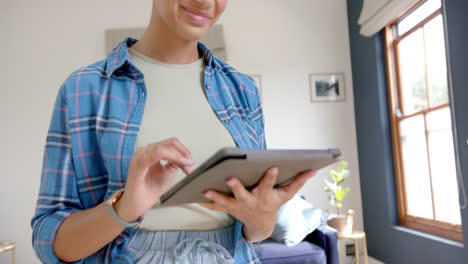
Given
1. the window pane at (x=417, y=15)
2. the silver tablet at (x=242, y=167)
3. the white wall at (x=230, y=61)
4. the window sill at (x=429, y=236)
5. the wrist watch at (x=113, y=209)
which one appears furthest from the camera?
the white wall at (x=230, y=61)

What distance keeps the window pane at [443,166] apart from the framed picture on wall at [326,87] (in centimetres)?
146

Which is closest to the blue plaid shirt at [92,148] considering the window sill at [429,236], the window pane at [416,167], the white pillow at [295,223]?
the white pillow at [295,223]

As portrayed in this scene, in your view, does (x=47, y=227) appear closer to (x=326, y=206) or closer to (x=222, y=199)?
(x=222, y=199)

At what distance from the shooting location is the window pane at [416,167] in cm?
376

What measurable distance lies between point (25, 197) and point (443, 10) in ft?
15.0

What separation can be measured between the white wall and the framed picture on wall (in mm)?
72

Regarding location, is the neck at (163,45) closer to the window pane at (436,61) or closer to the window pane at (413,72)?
the window pane at (436,61)

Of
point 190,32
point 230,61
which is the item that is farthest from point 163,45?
point 230,61

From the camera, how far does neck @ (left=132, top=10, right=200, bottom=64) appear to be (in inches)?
34.6

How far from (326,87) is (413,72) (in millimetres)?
1227

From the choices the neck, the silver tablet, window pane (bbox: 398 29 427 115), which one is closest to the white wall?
window pane (bbox: 398 29 427 115)

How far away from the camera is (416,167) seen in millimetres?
3893

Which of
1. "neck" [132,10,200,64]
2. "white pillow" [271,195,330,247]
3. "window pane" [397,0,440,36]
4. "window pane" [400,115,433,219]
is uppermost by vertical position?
"window pane" [397,0,440,36]

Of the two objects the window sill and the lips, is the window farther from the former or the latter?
the lips
